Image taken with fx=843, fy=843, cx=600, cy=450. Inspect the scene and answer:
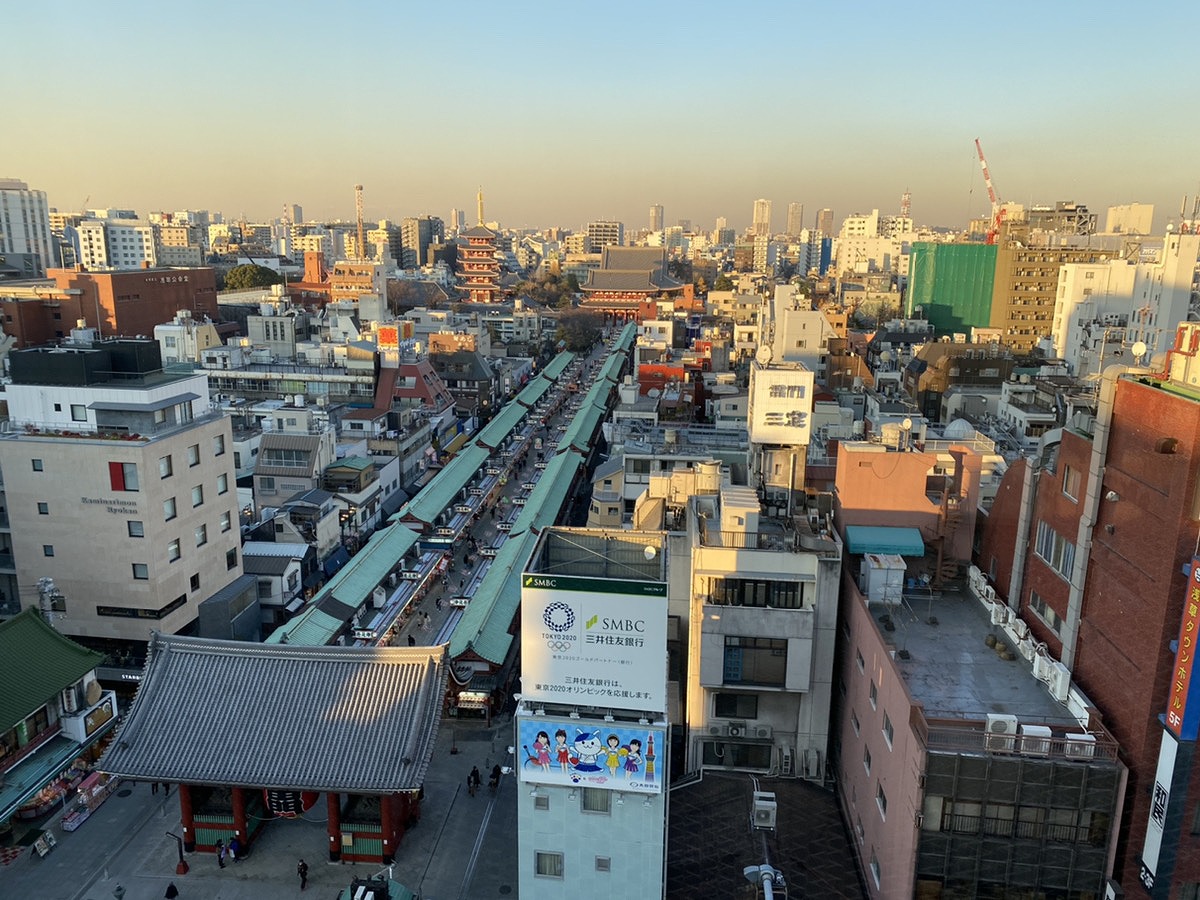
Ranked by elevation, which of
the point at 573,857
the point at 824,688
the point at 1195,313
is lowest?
the point at 573,857

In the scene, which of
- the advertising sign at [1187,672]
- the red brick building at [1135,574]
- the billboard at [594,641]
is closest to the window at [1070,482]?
the red brick building at [1135,574]

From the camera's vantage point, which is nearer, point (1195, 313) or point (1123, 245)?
point (1195, 313)

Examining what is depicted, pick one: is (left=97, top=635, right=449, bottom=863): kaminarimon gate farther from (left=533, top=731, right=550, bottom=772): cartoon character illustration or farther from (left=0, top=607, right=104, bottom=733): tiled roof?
(left=533, top=731, right=550, bottom=772): cartoon character illustration

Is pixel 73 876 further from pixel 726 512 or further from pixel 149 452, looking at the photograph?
pixel 726 512

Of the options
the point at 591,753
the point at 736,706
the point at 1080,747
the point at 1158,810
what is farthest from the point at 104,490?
the point at 1158,810

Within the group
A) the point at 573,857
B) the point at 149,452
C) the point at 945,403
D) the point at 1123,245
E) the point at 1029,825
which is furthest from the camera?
the point at 1123,245

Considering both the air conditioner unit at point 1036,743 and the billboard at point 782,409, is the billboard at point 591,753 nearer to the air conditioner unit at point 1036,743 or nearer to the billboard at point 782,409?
the air conditioner unit at point 1036,743

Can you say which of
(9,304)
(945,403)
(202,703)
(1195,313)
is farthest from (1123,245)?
(9,304)
